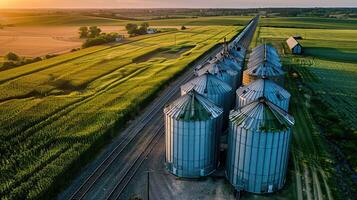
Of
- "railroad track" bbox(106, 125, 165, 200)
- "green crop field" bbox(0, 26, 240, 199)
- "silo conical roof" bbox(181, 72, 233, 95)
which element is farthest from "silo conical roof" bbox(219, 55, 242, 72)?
"railroad track" bbox(106, 125, 165, 200)

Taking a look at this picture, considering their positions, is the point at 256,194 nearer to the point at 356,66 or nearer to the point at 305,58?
the point at 356,66

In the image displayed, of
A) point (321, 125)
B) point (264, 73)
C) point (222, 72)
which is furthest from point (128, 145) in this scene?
point (321, 125)

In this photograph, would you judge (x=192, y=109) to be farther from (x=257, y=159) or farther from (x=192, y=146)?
(x=257, y=159)

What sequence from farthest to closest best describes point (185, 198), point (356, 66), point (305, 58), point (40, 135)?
point (305, 58), point (356, 66), point (40, 135), point (185, 198)

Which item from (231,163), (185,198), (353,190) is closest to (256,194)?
(231,163)

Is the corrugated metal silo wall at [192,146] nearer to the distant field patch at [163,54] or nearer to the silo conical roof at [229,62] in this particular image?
the silo conical roof at [229,62]

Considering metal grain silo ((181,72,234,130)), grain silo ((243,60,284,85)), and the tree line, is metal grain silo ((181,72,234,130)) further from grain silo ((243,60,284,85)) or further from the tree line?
the tree line
